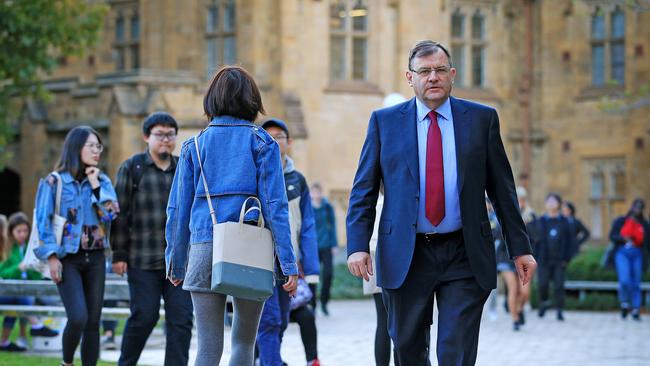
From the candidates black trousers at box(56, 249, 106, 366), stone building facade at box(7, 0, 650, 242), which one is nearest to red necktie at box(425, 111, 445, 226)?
black trousers at box(56, 249, 106, 366)

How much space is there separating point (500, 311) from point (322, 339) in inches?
265

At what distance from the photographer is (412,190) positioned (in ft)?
22.3

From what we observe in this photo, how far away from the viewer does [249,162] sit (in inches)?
276

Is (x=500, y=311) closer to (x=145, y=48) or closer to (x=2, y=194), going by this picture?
(x=145, y=48)

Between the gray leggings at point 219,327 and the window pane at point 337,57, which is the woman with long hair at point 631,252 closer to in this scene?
the window pane at point 337,57

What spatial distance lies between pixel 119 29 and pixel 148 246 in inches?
913

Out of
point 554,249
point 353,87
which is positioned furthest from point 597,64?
point 554,249

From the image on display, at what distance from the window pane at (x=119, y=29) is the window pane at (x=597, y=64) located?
37.4ft

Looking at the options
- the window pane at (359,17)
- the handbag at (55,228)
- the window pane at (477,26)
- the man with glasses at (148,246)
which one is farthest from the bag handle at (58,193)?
the window pane at (477,26)

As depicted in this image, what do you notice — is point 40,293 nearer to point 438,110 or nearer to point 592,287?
point 438,110

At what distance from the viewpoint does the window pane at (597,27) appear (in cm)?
3177

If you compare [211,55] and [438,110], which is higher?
[211,55]

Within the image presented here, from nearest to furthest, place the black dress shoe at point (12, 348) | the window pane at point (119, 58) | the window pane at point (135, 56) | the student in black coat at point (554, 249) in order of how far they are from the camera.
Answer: the black dress shoe at point (12, 348) < the student in black coat at point (554, 249) < the window pane at point (135, 56) < the window pane at point (119, 58)

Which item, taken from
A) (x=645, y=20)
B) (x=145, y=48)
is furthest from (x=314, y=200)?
(x=645, y=20)
